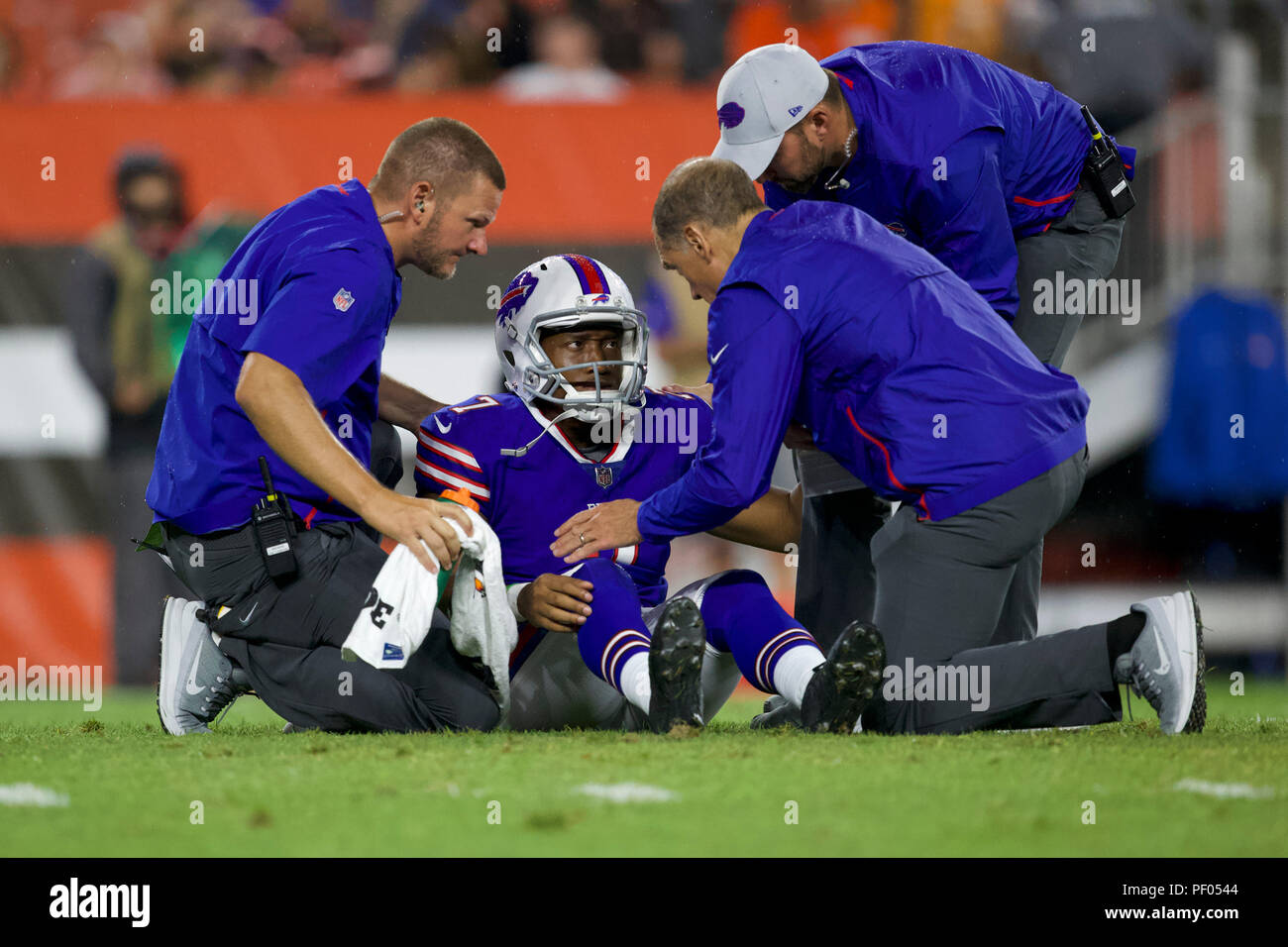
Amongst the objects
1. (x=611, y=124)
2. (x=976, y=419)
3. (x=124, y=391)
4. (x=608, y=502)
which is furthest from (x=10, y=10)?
(x=976, y=419)

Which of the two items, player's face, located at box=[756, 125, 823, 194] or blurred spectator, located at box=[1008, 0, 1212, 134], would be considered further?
blurred spectator, located at box=[1008, 0, 1212, 134]

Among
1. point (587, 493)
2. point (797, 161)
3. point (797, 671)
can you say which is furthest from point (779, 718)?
point (797, 161)

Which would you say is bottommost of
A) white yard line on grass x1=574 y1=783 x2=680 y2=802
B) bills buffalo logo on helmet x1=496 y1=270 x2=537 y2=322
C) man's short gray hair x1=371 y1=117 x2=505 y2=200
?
white yard line on grass x1=574 y1=783 x2=680 y2=802

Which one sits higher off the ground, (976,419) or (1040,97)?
(1040,97)

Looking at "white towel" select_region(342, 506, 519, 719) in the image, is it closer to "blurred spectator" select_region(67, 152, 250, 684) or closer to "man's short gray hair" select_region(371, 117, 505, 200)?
"man's short gray hair" select_region(371, 117, 505, 200)

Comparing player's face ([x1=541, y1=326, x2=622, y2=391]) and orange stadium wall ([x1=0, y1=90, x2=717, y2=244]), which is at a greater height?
orange stadium wall ([x1=0, y1=90, x2=717, y2=244])

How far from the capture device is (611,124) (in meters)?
7.21

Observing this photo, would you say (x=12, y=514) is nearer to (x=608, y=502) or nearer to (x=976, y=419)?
(x=608, y=502)

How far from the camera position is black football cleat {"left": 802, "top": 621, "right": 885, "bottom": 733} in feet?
9.62

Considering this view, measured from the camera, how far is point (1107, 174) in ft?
13.3

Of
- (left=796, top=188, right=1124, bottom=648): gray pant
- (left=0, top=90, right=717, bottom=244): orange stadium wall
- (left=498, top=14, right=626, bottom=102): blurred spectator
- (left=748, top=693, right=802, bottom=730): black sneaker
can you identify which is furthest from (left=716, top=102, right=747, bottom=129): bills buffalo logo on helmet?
(left=498, top=14, right=626, bottom=102): blurred spectator

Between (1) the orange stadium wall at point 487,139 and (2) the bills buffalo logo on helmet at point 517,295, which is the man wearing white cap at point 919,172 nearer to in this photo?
(2) the bills buffalo logo on helmet at point 517,295

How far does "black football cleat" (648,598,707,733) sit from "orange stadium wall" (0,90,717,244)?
432 centimetres

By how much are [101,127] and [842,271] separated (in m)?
5.01
